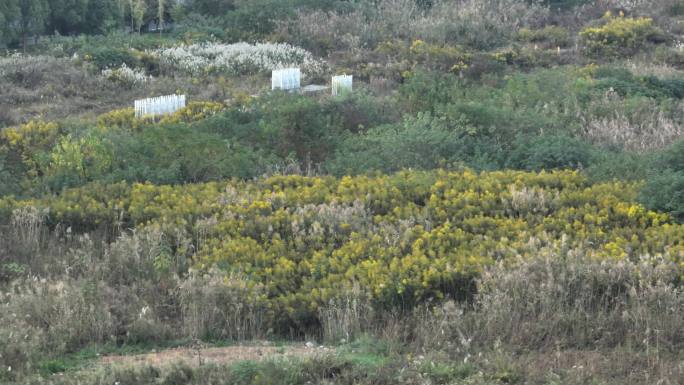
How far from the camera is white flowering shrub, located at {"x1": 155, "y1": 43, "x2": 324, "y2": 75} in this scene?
20938mm

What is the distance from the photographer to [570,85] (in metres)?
16.1

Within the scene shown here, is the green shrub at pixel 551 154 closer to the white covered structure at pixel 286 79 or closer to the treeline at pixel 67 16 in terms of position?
the white covered structure at pixel 286 79

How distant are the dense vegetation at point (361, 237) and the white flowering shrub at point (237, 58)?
15.8 feet

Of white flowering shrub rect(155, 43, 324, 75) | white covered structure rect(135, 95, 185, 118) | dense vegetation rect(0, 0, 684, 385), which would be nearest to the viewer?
dense vegetation rect(0, 0, 684, 385)

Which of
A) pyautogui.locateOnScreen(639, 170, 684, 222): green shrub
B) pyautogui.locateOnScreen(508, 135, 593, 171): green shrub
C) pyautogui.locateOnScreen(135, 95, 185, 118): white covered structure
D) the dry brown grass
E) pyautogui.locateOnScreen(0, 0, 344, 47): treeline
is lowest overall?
pyautogui.locateOnScreen(0, 0, 344, 47): treeline

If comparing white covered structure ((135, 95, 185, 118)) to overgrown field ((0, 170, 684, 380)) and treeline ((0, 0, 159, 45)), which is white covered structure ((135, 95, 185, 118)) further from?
treeline ((0, 0, 159, 45))

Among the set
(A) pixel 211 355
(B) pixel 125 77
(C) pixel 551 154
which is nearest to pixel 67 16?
(B) pixel 125 77

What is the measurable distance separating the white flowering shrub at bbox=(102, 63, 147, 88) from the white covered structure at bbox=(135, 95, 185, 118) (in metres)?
3.89

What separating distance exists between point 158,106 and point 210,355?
367 inches

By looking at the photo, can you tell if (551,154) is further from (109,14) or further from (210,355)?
(109,14)

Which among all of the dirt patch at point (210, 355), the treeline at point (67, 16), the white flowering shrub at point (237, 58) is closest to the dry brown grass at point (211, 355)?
the dirt patch at point (210, 355)

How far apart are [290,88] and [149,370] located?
12854 mm

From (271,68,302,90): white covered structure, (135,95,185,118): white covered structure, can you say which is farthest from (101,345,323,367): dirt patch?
(271,68,302,90): white covered structure

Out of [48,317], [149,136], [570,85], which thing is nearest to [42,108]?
[149,136]
